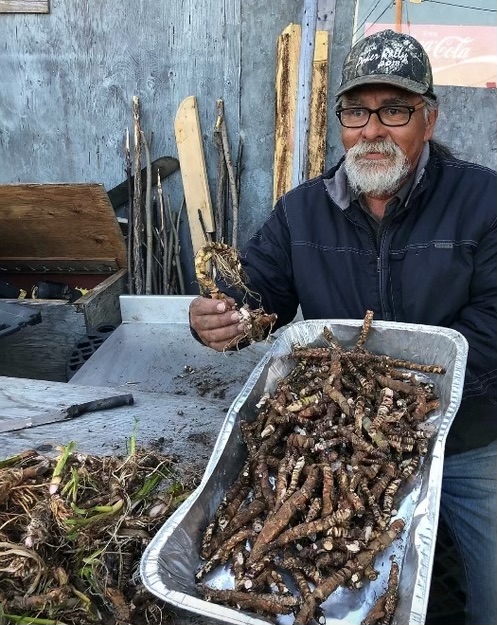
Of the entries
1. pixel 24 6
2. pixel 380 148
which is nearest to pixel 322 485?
pixel 380 148

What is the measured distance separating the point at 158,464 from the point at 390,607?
995 mm

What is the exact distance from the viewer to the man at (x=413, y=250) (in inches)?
85.4

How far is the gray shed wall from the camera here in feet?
14.4

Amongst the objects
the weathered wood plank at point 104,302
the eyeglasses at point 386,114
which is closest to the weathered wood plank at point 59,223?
the weathered wood plank at point 104,302

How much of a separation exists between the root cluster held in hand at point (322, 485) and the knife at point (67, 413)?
93 centimetres

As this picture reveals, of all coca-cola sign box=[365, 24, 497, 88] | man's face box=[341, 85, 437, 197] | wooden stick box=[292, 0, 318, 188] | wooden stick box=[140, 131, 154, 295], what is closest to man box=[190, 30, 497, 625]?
man's face box=[341, 85, 437, 197]

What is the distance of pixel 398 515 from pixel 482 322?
977 millimetres

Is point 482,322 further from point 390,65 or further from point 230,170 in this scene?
point 230,170

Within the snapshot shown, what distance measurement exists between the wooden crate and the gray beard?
2.45m

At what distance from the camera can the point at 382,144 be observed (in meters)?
2.33

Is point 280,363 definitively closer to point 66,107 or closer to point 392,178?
point 392,178

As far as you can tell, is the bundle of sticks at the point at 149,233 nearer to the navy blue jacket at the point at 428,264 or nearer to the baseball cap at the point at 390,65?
the navy blue jacket at the point at 428,264

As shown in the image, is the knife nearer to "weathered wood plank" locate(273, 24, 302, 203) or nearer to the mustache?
the mustache

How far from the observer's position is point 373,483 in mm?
1609
